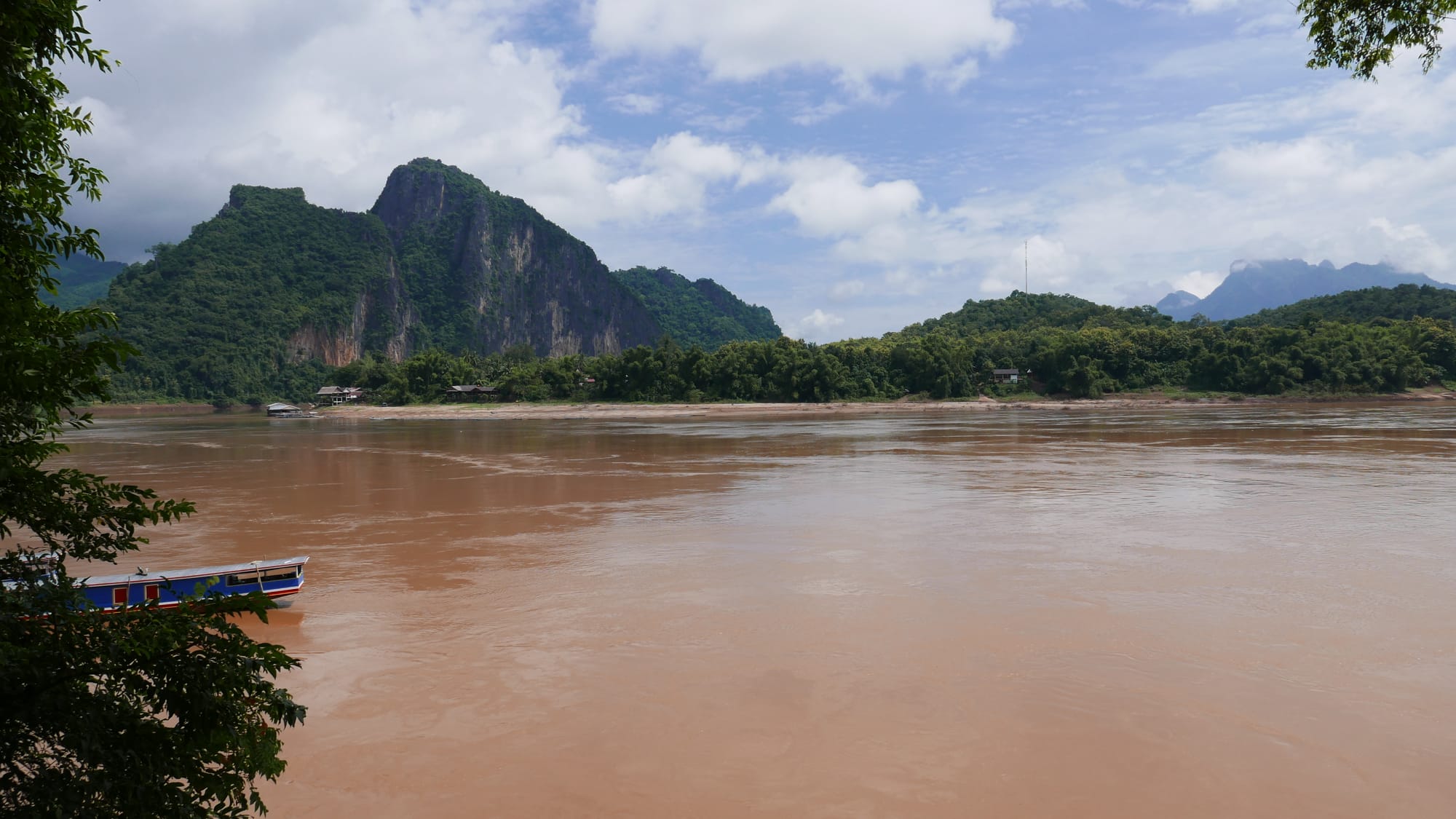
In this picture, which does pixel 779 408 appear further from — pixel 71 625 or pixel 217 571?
pixel 71 625

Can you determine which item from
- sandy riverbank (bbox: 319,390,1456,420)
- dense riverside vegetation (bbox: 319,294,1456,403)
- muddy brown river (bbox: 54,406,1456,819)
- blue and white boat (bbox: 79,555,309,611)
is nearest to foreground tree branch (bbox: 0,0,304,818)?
muddy brown river (bbox: 54,406,1456,819)

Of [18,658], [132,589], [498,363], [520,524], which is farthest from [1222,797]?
[498,363]

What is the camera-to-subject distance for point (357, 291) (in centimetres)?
13862

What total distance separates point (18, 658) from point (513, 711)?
15.6 ft

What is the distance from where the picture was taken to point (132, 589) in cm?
898

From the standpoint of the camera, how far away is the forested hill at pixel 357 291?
365ft

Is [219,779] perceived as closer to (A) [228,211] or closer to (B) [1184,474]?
(B) [1184,474]

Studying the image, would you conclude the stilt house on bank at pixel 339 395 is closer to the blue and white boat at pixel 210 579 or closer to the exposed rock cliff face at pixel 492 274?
the exposed rock cliff face at pixel 492 274

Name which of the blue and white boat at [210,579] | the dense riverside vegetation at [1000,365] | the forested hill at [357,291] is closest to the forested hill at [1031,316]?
the dense riverside vegetation at [1000,365]

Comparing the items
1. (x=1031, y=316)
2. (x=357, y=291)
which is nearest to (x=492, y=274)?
(x=357, y=291)

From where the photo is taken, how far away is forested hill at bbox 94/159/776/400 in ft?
365

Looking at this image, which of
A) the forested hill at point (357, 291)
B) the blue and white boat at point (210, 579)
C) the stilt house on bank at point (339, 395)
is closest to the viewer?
the blue and white boat at point (210, 579)

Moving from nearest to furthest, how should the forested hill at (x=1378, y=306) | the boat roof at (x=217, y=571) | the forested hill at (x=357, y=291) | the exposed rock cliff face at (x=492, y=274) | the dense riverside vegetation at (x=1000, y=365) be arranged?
the boat roof at (x=217, y=571)
the dense riverside vegetation at (x=1000, y=365)
the forested hill at (x=1378, y=306)
the forested hill at (x=357, y=291)
the exposed rock cliff face at (x=492, y=274)

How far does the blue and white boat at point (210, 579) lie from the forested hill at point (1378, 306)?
9548 centimetres
